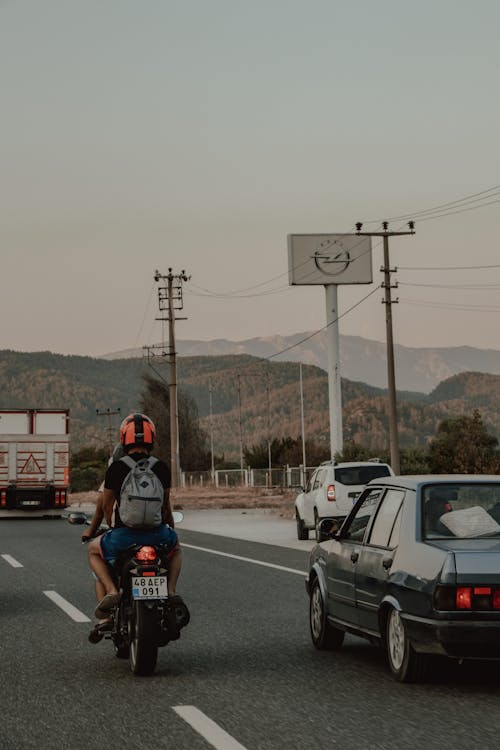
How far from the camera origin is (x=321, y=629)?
10.6m

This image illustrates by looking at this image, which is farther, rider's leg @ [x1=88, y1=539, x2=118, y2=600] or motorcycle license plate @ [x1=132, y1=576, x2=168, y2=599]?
rider's leg @ [x1=88, y1=539, x2=118, y2=600]

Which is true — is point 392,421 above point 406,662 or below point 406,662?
above

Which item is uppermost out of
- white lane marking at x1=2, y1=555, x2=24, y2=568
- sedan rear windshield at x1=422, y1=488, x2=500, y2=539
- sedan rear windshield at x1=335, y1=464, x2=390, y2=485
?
sedan rear windshield at x1=335, y1=464, x2=390, y2=485

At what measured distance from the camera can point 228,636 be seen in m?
11.7

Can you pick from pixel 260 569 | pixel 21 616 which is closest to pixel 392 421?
pixel 260 569

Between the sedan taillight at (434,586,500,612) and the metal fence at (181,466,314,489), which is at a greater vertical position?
the metal fence at (181,466,314,489)

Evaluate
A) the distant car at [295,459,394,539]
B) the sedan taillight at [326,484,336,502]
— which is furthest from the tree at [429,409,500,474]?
the sedan taillight at [326,484,336,502]

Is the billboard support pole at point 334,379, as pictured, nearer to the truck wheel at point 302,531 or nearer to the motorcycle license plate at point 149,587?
the truck wheel at point 302,531

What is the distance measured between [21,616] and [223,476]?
9124cm

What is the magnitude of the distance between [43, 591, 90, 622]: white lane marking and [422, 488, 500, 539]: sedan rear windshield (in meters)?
5.04

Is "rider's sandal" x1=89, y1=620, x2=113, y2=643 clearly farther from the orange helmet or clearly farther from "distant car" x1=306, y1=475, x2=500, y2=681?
"distant car" x1=306, y1=475, x2=500, y2=681

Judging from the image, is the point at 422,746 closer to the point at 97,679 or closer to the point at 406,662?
the point at 406,662

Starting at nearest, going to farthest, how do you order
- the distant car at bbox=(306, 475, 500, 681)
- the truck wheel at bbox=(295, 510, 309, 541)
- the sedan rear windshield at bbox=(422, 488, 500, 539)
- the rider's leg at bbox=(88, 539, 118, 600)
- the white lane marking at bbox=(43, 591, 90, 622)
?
the distant car at bbox=(306, 475, 500, 681) < the sedan rear windshield at bbox=(422, 488, 500, 539) < the rider's leg at bbox=(88, 539, 118, 600) < the white lane marking at bbox=(43, 591, 90, 622) < the truck wheel at bbox=(295, 510, 309, 541)

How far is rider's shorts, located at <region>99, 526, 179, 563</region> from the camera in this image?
9391 mm
